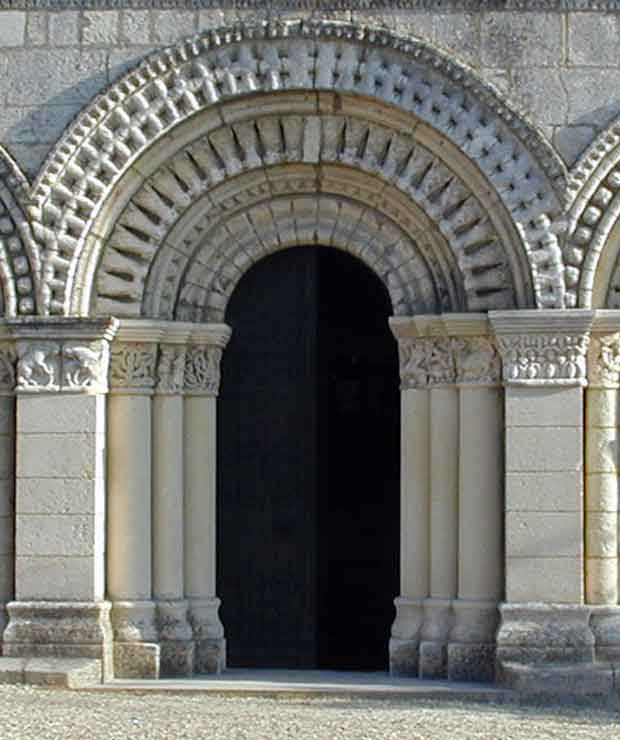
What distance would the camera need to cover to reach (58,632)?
58.9 feet

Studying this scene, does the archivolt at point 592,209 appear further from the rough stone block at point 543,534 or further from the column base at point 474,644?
the column base at point 474,644

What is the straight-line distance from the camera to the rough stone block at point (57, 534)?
18.0 metres

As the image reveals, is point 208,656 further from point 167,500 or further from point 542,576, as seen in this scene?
point 542,576

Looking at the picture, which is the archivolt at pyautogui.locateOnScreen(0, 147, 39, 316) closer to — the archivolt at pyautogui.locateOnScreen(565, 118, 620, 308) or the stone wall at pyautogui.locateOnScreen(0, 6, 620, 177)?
the stone wall at pyautogui.locateOnScreen(0, 6, 620, 177)

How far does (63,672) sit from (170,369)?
2157 millimetres

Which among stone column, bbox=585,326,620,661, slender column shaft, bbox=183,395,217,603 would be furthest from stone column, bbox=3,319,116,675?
stone column, bbox=585,326,620,661

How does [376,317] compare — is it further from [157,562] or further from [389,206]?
[157,562]

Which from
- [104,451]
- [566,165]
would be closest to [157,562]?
[104,451]

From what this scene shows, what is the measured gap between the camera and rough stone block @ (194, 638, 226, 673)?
18344 millimetres

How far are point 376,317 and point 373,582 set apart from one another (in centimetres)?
185

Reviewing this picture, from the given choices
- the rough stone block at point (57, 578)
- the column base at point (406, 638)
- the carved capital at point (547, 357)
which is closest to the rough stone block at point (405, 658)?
the column base at point (406, 638)

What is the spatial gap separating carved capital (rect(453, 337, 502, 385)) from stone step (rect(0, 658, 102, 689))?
9.97ft

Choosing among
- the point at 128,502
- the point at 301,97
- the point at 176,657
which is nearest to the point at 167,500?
the point at 128,502

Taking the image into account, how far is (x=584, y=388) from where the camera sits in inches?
707
